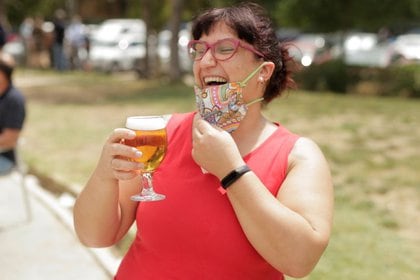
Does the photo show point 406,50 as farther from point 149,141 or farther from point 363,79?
point 149,141

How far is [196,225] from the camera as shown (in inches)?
81.6

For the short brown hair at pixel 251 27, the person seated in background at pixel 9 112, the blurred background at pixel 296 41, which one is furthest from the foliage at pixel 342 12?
the short brown hair at pixel 251 27

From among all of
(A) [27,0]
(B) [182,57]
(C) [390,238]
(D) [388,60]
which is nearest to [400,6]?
(D) [388,60]

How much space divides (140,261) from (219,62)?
0.72 metres

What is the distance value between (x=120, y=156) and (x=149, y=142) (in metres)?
0.11

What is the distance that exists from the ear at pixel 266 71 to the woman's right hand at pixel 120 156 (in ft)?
1.63

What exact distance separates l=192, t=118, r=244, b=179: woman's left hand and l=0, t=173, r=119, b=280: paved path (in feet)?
9.09

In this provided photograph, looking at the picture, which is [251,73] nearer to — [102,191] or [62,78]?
[102,191]

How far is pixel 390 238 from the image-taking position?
5.06 meters

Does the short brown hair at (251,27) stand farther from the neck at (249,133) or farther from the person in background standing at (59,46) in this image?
the person in background standing at (59,46)

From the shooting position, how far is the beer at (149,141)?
1979mm

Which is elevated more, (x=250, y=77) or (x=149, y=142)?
(x=250, y=77)

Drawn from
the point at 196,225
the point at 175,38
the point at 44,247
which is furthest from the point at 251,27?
the point at 175,38

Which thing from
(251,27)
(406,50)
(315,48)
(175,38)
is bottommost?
(315,48)
